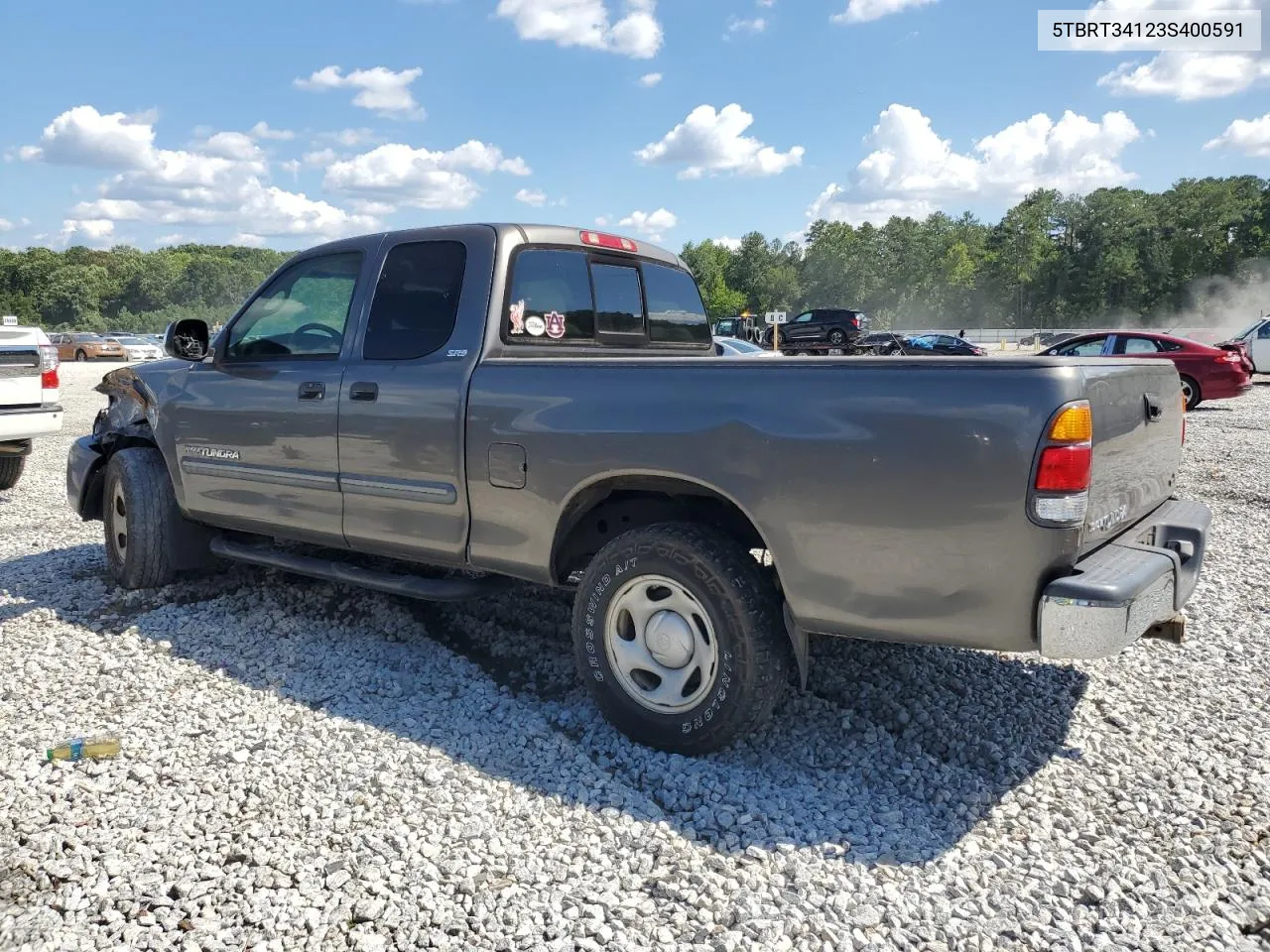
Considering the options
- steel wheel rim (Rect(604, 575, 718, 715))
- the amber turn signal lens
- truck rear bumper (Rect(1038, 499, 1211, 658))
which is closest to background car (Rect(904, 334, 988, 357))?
truck rear bumper (Rect(1038, 499, 1211, 658))

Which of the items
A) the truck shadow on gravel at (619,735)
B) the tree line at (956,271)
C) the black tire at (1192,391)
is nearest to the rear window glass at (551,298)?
the truck shadow on gravel at (619,735)

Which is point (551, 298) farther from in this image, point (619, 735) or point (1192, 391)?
point (1192, 391)

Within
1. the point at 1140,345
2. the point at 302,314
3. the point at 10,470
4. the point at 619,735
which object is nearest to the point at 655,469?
the point at 619,735

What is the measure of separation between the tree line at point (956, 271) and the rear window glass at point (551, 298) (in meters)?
82.2

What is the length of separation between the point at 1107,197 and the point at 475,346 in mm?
108553

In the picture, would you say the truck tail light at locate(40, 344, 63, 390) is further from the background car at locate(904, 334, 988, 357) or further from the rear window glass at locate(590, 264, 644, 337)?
the background car at locate(904, 334, 988, 357)

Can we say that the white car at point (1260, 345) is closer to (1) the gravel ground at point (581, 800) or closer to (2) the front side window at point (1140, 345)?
(2) the front side window at point (1140, 345)

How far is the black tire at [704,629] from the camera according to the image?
3.12m

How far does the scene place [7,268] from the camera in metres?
108

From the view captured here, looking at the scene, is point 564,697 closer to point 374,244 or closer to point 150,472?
point 374,244

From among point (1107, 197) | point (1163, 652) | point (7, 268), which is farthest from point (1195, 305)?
point (7, 268)

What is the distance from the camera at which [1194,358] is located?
16.9 m

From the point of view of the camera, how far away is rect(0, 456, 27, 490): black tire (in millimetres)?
8805

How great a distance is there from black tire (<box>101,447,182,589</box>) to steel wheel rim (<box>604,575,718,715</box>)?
319 centimetres
